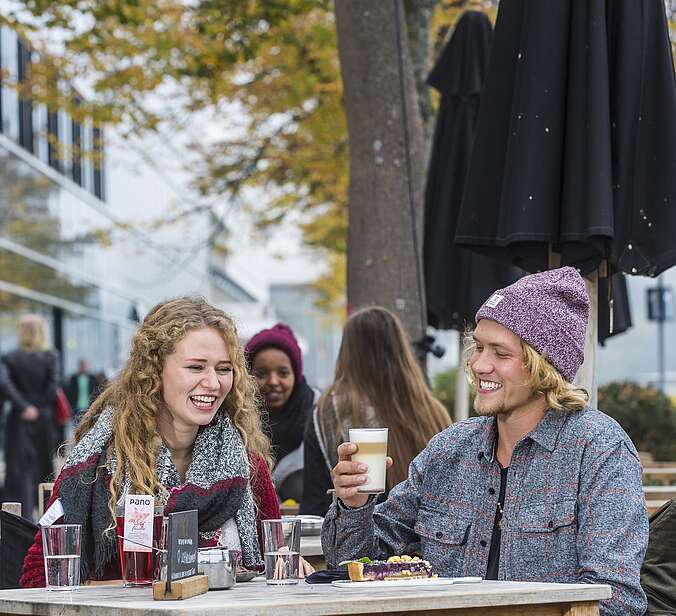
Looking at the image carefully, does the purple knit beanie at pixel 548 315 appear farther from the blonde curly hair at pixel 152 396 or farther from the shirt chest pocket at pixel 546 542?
the blonde curly hair at pixel 152 396

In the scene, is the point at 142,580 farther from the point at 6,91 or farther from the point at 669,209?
the point at 6,91

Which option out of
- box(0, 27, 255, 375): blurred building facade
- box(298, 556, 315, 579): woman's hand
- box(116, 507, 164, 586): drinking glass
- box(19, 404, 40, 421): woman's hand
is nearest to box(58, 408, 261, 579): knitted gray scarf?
box(298, 556, 315, 579): woman's hand

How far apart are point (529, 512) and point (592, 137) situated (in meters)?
1.68

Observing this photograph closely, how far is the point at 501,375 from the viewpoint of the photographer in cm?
393

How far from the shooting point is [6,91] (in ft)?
67.4

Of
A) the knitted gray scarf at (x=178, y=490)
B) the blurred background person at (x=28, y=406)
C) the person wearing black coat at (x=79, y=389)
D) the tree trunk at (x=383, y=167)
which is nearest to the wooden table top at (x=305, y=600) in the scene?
the knitted gray scarf at (x=178, y=490)

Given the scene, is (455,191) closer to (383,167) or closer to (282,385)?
(383,167)

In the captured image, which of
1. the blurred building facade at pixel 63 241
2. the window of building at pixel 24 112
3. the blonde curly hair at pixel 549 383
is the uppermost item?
→ the window of building at pixel 24 112

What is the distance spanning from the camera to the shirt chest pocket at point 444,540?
397cm

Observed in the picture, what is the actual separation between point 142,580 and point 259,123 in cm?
1297

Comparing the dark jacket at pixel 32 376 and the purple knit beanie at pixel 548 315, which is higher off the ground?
the dark jacket at pixel 32 376

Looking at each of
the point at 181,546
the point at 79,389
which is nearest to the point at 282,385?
the point at 181,546

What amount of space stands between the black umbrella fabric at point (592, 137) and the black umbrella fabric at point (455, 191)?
183cm

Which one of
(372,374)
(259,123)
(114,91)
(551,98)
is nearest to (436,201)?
(372,374)
